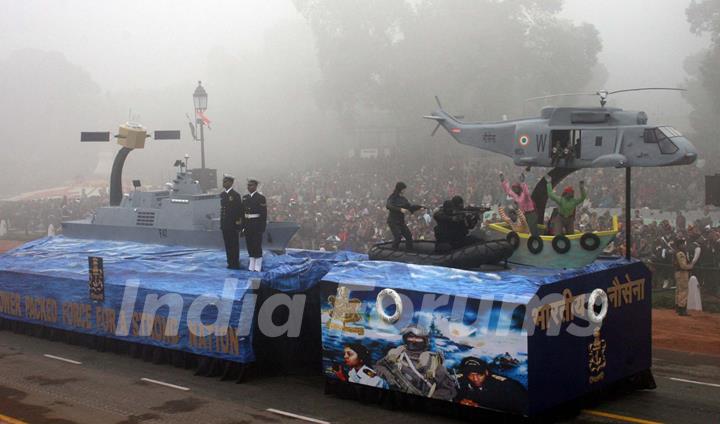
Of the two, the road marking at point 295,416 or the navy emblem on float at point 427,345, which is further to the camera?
the road marking at point 295,416

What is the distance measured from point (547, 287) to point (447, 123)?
4.82 meters

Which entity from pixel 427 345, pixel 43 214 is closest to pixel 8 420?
pixel 427 345

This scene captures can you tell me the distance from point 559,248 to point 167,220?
10048 mm

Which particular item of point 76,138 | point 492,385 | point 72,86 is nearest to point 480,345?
point 492,385

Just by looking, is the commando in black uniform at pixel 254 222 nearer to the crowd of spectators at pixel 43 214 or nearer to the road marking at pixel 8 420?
the road marking at pixel 8 420

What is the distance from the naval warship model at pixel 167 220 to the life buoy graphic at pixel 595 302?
7.48 meters

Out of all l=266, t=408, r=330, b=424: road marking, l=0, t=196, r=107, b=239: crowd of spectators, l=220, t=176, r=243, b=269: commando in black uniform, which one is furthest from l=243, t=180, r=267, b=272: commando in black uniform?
l=0, t=196, r=107, b=239: crowd of spectators

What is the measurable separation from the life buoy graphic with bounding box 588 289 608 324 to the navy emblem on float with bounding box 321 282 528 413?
5.72 ft

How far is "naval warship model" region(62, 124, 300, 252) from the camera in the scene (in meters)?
18.3

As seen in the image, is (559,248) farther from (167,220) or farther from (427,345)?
(167,220)

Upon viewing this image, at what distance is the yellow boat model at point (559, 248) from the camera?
12.7 m

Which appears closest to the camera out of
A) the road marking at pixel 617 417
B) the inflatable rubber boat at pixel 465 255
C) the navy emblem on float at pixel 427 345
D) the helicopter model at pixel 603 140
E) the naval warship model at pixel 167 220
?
the navy emblem on float at pixel 427 345

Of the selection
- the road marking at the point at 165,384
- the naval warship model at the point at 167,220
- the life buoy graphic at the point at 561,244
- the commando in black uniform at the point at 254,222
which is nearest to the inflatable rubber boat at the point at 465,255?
the life buoy graphic at the point at 561,244

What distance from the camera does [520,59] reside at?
162 ft
